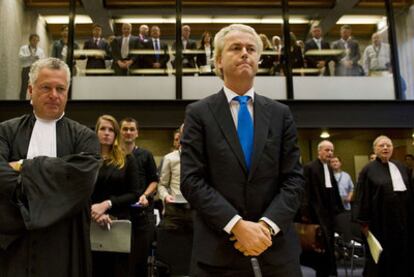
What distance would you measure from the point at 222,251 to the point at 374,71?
7.94 metres

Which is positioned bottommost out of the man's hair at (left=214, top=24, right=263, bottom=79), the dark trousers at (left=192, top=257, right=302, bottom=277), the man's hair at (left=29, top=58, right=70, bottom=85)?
the dark trousers at (left=192, top=257, right=302, bottom=277)

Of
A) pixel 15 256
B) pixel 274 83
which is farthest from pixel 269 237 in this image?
pixel 274 83

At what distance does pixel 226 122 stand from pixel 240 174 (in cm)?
22

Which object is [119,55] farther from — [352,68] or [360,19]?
[360,19]

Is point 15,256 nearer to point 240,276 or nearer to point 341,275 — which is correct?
point 240,276

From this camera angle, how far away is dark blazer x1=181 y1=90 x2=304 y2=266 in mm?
1496

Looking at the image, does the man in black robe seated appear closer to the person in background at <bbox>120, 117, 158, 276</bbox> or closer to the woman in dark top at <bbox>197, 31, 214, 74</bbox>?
the person in background at <bbox>120, 117, 158, 276</bbox>

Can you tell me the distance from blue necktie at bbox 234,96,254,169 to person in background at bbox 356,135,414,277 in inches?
139

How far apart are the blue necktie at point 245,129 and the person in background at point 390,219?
3.52 metres

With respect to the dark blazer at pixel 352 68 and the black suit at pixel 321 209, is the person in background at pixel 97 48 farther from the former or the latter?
the black suit at pixel 321 209

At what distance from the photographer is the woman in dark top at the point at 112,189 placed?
2.69m

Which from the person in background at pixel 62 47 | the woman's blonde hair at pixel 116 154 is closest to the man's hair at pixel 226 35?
the woman's blonde hair at pixel 116 154

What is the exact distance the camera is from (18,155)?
1.88 m

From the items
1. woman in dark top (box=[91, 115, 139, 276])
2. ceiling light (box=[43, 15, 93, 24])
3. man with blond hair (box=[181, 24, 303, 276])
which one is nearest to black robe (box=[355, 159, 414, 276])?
woman in dark top (box=[91, 115, 139, 276])
